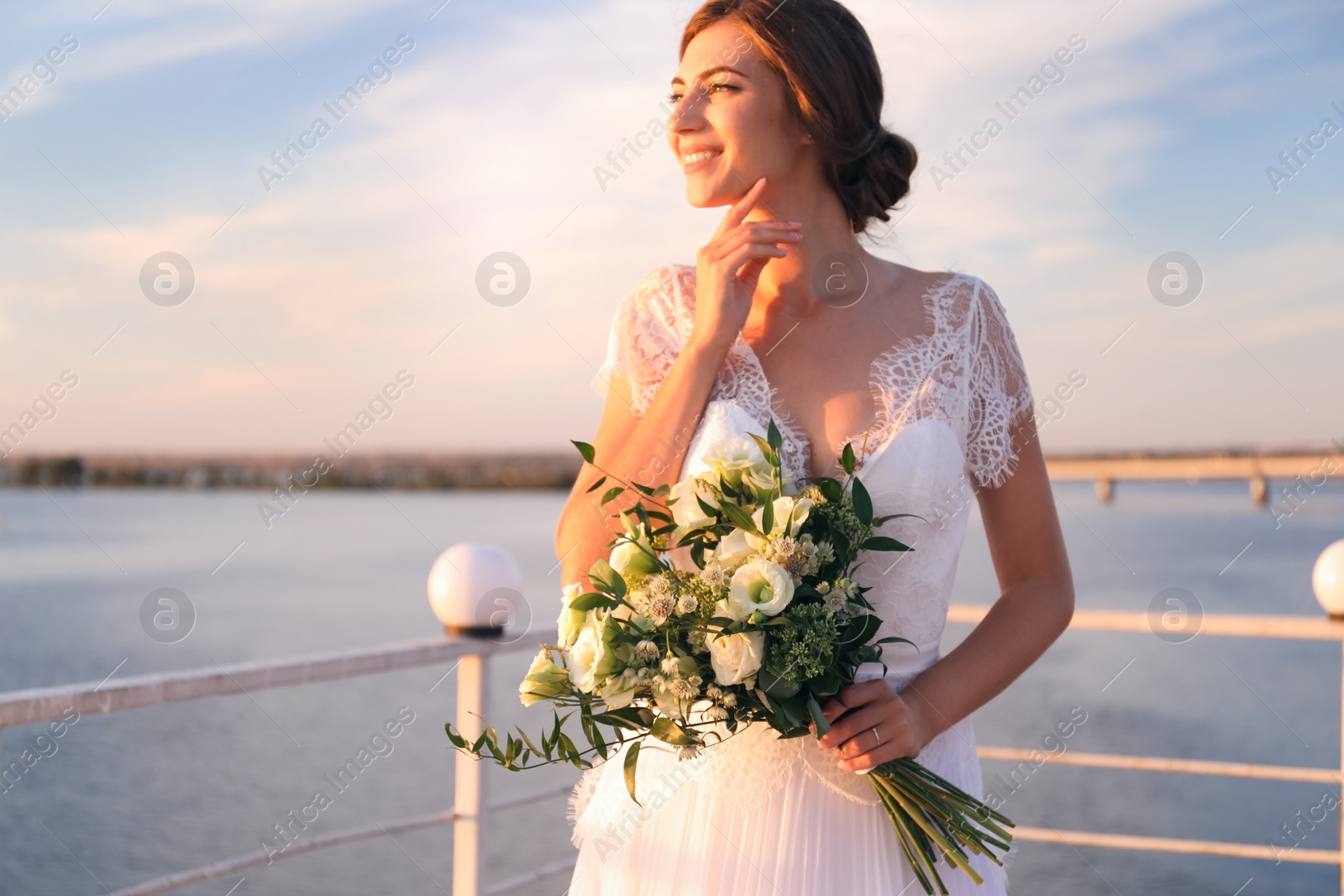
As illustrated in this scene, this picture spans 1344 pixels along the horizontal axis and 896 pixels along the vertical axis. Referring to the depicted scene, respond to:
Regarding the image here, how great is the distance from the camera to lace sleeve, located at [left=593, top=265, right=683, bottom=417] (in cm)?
183

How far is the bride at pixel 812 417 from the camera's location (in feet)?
5.32

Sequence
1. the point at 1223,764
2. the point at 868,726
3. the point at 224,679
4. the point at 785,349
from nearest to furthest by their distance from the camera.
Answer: the point at 868,726 → the point at 785,349 → the point at 224,679 → the point at 1223,764

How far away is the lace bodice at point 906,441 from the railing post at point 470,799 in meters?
1.05

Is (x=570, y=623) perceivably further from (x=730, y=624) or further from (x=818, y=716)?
(x=818, y=716)

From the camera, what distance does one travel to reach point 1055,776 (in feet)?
39.7

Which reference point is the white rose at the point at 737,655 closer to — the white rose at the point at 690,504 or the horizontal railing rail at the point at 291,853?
the white rose at the point at 690,504

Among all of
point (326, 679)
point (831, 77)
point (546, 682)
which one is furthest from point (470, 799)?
point (831, 77)

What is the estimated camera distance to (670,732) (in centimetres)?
139

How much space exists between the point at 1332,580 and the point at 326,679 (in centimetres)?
248

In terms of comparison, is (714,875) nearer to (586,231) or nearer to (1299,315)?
(586,231)

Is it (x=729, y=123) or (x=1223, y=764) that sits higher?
(x=729, y=123)

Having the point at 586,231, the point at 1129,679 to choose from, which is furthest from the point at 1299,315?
the point at 586,231

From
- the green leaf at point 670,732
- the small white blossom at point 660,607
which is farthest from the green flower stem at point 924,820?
the small white blossom at point 660,607

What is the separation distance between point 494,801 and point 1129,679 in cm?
1467
